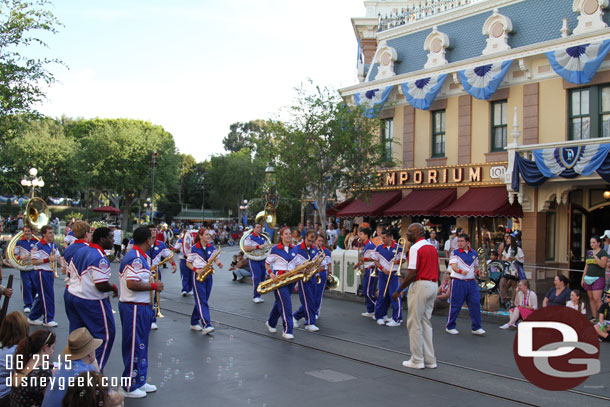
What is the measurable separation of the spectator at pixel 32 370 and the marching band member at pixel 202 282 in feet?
17.6

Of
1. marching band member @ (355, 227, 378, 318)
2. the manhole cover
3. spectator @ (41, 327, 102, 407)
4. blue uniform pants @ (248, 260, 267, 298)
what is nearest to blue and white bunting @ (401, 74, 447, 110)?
marching band member @ (355, 227, 378, 318)

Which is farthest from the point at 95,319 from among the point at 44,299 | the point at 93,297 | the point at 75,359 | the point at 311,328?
the point at 311,328

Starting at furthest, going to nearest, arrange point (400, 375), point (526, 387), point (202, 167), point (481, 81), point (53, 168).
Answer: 1. point (202, 167)
2. point (53, 168)
3. point (481, 81)
4. point (400, 375)
5. point (526, 387)

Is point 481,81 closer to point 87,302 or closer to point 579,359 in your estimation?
point 579,359

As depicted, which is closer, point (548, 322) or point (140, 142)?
point (548, 322)

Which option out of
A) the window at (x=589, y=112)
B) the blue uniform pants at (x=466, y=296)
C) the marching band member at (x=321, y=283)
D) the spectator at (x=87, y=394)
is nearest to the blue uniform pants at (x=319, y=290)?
the marching band member at (x=321, y=283)

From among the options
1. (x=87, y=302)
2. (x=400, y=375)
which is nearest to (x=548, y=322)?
(x=400, y=375)

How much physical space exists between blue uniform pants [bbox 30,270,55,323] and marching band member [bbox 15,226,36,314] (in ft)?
1.00

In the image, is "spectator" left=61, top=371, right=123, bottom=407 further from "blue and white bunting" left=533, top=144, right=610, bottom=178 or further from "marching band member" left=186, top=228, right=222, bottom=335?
"blue and white bunting" left=533, top=144, right=610, bottom=178

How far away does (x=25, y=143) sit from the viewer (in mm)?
52000

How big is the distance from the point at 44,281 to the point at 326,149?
39.9ft

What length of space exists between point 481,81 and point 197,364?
48.9 ft

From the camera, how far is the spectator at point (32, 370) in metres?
4.53

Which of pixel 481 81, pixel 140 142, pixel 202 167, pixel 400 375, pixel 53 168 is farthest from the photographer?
pixel 202 167
